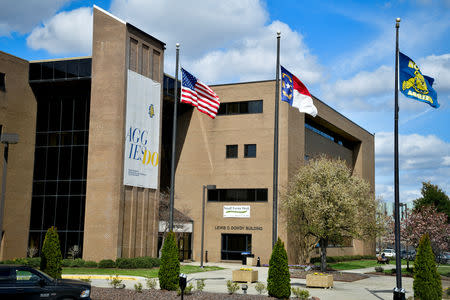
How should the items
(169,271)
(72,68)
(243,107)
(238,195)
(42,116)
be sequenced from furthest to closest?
(243,107) < (238,195) < (42,116) < (72,68) < (169,271)

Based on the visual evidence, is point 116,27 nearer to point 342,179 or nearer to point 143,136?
point 143,136

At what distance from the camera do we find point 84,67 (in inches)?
1609

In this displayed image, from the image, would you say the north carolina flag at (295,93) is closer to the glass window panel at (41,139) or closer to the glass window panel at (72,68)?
the glass window panel at (72,68)

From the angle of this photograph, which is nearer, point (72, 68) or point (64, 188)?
point (72, 68)

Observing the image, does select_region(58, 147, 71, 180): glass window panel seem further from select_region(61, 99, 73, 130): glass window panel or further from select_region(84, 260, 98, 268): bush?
select_region(84, 260, 98, 268): bush

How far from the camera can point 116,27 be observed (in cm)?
3972

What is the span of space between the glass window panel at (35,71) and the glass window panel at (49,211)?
9.87m

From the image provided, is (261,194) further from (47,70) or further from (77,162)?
(47,70)

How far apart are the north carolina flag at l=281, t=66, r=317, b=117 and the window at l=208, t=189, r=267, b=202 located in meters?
24.0

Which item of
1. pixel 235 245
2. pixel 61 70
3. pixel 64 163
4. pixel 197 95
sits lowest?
pixel 235 245

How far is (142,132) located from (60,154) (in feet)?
24.4

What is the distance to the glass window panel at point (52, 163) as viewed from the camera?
42828mm

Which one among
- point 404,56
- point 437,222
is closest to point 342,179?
point 437,222

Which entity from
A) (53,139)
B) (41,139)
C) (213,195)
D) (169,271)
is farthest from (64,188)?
(169,271)
